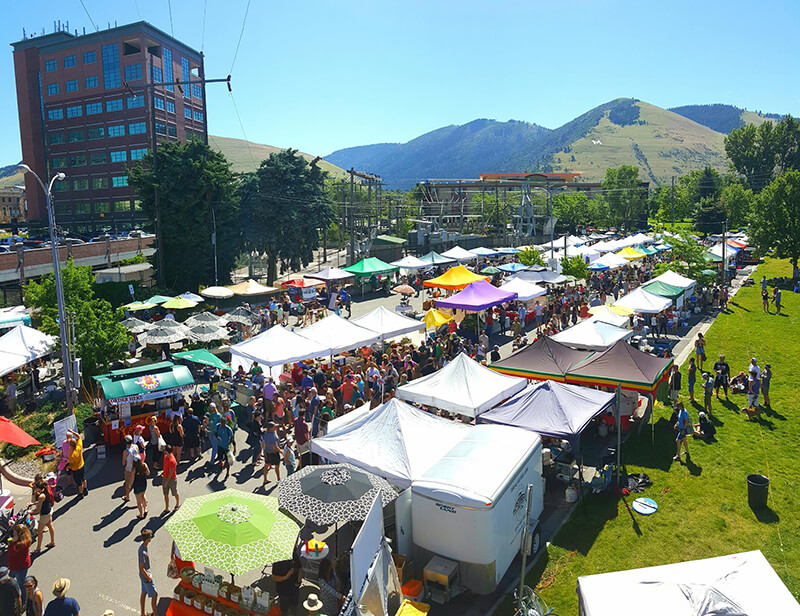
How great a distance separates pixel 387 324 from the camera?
20688 mm

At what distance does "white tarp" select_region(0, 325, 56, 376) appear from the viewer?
56.3 feet

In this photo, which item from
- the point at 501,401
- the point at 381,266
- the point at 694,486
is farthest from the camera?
the point at 381,266

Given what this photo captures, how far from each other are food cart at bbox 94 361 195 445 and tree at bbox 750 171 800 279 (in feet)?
145

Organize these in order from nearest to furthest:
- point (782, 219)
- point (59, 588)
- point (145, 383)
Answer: point (59, 588), point (145, 383), point (782, 219)

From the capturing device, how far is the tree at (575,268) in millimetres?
35312

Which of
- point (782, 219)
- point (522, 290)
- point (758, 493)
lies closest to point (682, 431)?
point (758, 493)

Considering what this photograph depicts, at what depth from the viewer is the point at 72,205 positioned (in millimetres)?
77375

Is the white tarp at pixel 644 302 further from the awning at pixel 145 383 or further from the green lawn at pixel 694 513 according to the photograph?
the awning at pixel 145 383

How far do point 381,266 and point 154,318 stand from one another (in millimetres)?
14237

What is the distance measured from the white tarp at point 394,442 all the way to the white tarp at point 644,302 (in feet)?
49.1

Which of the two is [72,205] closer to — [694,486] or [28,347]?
[28,347]

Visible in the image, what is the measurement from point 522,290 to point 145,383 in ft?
58.1

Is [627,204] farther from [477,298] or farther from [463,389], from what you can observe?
[463,389]

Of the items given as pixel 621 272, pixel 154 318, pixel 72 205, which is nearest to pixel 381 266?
pixel 154 318
